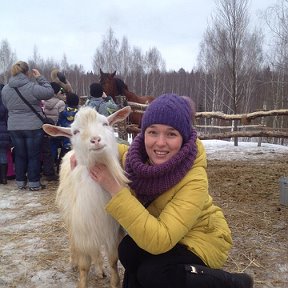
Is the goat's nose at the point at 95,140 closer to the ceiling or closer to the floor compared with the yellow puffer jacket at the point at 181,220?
closer to the ceiling

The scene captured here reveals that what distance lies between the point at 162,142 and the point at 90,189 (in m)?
0.60

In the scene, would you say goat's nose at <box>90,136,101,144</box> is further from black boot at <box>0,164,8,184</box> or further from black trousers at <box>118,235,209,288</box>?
black boot at <box>0,164,8,184</box>

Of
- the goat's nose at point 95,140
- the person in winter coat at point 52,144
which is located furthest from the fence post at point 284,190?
the person in winter coat at point 52,144

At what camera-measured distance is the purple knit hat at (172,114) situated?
210 centimetres

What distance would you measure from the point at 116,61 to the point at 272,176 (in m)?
28.6

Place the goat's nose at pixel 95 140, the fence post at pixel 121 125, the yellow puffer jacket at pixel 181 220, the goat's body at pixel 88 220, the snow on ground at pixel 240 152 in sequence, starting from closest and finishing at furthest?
the yellow puffer jacket at pixel 181 220 → the goat's nose at pixel 95 140 → the goat's body at pixel 88 220 → the fence post at pixel 121 125 → the snow on ground at pixel 240 152

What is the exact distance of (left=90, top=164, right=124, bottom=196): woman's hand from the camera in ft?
6.82

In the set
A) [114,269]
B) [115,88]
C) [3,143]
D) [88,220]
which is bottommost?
[114,269]

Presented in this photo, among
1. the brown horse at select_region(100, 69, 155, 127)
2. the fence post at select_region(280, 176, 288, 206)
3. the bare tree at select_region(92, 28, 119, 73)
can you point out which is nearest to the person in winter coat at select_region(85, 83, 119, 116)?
the brown horse at select_region(100, 69, 155, 127)

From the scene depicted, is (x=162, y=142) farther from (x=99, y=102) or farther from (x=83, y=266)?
(x=99, y=102)

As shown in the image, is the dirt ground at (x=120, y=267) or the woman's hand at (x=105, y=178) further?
the dirt ground at (x=120, y=267)

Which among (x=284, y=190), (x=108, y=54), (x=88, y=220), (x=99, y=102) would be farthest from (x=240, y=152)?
(x=108, y=54)

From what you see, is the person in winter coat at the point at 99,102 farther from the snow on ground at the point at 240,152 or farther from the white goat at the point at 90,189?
the snow on ground at the point at 240,152

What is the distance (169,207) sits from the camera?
2066 mm
